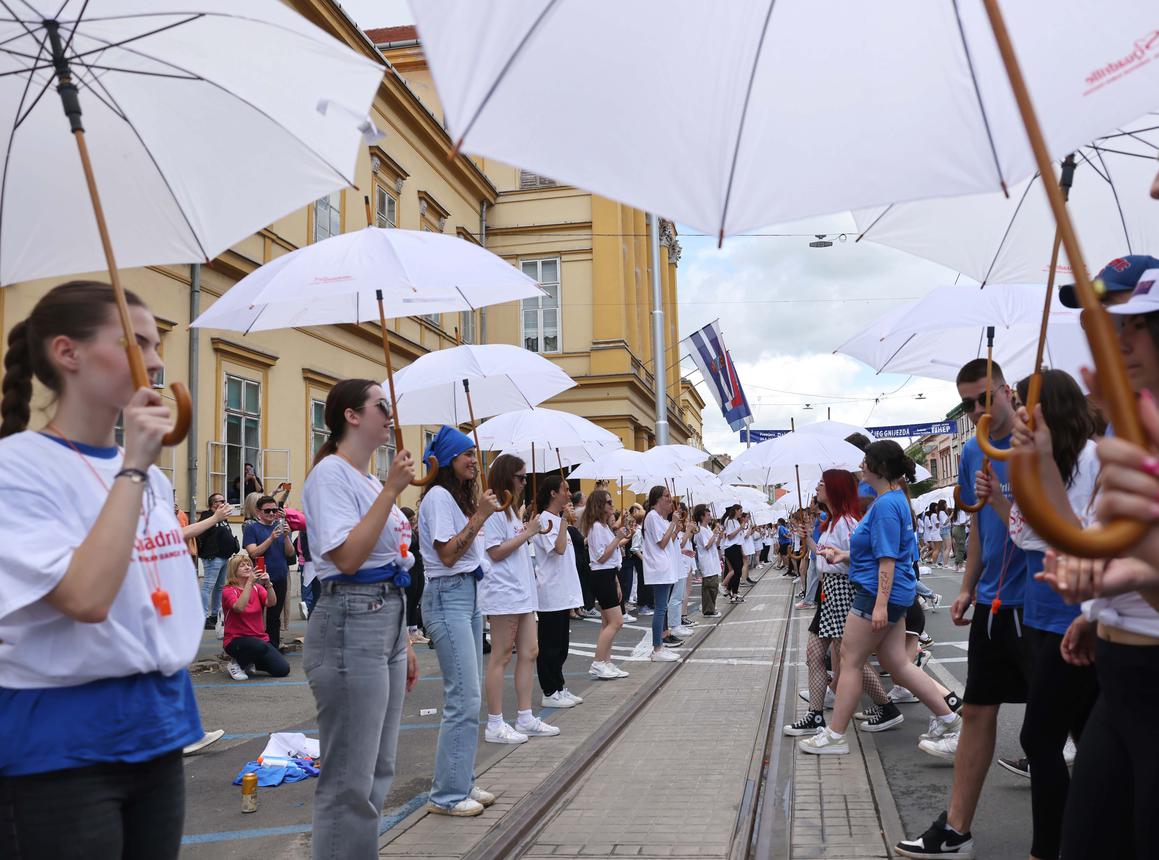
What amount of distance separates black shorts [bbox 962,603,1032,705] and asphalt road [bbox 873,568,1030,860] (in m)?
0.86

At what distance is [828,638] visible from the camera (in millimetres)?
7469

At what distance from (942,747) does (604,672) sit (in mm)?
4499

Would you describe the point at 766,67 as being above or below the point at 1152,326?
above

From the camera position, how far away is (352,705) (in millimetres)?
3727

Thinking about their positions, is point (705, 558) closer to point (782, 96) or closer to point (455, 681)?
point (455, 681)

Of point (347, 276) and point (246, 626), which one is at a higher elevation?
point (347, 276)

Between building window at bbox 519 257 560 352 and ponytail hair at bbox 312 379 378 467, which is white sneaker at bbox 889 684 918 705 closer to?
ponytail hair at bbox 312 379 378 467

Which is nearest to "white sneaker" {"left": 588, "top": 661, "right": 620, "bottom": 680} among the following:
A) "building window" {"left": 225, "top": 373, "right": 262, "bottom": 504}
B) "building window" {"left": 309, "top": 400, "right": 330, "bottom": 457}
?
"building window" {"left": 225, "top": 373, "right": 262, "bottom": 504}

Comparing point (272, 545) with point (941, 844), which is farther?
point (272, 545)

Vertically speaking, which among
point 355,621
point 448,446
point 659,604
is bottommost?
point 659,604

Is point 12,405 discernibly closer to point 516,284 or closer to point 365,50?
point 516,284

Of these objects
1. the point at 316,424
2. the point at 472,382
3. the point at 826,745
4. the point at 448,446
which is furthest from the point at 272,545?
the point at 826,745

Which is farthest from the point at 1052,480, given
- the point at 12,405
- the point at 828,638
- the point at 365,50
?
the point at 365,50

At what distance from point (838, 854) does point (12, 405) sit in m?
4.15
